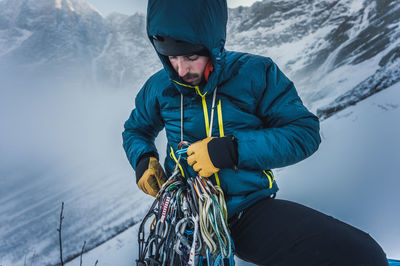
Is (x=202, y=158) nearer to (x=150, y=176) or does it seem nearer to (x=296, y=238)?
(x=150, y=176)

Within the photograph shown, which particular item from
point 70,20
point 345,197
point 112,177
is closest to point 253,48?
point 112,177

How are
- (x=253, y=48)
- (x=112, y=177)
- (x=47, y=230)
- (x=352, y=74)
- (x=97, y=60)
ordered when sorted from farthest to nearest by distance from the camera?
(x=97, y=60) → (x=253, y=48) → (x=112, y=177) → (x=352, y=74) → (x=47, y=230)

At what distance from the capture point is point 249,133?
2.87ft

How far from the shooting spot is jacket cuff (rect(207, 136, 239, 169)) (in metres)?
0.83

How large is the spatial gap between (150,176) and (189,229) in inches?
14.5

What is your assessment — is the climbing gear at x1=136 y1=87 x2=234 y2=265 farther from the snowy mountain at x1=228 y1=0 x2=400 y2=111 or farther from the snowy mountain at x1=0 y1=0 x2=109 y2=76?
the snowy mountain at x1=0 y1=0 x2=109 y2=76

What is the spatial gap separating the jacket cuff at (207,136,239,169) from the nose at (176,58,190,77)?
34 cm

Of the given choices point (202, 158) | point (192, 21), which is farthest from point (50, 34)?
point (202, 158)

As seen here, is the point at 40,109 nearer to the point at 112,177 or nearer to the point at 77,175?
the point at 77,175

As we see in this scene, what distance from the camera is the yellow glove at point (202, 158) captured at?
863 millimetres

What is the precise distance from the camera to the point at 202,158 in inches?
34.2

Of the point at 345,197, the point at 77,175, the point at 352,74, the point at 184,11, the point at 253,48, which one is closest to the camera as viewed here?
the point at 184,11

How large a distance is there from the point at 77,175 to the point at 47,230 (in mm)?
2436

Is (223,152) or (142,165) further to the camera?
(142,165)
